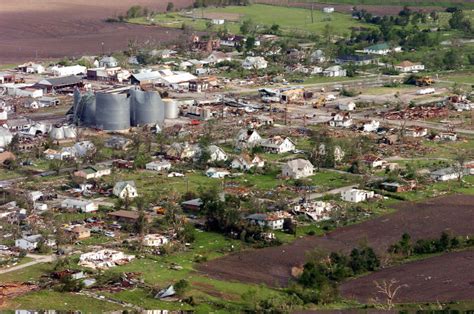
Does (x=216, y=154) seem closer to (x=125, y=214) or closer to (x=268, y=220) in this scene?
(x=125, y=214)

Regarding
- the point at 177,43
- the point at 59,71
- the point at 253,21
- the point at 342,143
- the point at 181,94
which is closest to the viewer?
the point at 342,143

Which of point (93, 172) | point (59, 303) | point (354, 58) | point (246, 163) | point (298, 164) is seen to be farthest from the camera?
point (354, 58)

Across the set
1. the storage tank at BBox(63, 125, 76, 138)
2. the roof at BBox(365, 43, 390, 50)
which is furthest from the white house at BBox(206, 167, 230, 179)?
the roof at BBox(365, 43, 390, 50)

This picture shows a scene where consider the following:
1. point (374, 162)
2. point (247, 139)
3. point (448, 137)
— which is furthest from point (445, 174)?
point (247, 139)

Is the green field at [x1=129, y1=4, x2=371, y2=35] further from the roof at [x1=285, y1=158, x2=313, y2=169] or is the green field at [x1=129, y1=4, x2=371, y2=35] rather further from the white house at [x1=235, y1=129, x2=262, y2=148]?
the roof at [x1=285, y1=158, x2=313, y2=169]

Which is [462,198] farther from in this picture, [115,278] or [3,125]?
[3,125]

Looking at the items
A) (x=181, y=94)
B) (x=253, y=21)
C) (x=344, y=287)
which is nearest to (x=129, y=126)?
(x=181, y=94)
